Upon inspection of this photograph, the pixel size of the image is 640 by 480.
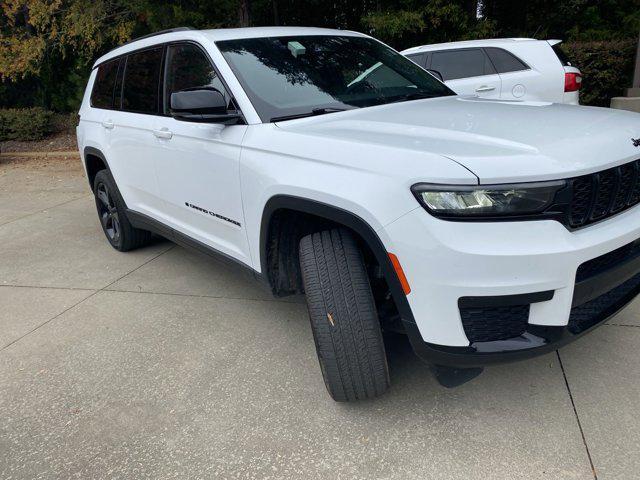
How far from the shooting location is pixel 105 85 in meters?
4.68

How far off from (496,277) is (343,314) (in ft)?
2.23

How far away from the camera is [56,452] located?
2.40 m

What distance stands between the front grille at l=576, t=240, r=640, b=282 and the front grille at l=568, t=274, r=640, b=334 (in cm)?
14

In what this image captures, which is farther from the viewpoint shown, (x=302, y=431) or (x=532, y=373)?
(x=532, y=373)

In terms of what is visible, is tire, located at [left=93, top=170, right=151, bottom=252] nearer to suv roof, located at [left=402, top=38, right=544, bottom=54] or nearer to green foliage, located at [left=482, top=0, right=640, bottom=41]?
suv roof, located at [left=402, top=38, right=544, bottom=54]

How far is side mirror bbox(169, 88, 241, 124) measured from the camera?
272 centimetres

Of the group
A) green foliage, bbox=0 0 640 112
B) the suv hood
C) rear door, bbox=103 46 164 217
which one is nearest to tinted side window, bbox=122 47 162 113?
rear door, bbox=103 46 164 217

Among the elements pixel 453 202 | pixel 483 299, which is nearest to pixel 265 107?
pixel 453 202

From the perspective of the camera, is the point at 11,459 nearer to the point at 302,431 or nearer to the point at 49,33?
the point at 302,431

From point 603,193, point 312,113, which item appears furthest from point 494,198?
point 312,113

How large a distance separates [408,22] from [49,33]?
765 cm

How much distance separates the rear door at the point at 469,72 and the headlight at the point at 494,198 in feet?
17.3

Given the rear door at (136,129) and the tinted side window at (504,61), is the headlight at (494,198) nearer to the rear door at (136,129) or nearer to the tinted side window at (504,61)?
the rear door at (136,129)

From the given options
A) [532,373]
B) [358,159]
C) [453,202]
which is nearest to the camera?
[453,202]
